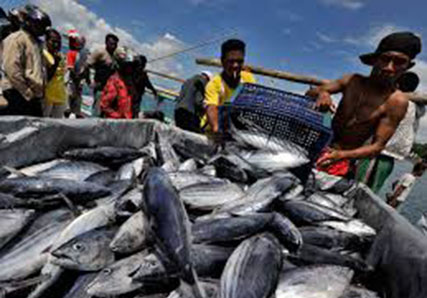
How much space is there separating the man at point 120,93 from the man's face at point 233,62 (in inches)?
57.3

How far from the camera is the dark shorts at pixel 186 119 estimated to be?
510 cm

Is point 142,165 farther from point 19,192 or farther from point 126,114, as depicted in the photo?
point 126,114

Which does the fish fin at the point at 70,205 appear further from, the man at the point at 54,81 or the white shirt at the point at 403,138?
the white shirt at the point at 403,138

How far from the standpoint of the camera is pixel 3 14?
7.01 metres

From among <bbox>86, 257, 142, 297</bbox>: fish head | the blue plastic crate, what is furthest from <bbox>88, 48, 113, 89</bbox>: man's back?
<bbox>86, 257, 142, 297</bbox>: fish head

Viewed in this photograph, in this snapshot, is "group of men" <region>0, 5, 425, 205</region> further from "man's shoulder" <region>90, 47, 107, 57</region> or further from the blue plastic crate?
"man's shoulder" <region>90, 47, 107, 57</region>

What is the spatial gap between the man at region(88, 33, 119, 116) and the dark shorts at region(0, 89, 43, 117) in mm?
2530

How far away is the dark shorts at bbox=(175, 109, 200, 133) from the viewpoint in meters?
5.10

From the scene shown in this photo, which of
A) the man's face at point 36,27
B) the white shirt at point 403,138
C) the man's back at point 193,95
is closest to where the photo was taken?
the man's face at point 36,27

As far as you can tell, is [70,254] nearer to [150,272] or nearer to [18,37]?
[150,272]

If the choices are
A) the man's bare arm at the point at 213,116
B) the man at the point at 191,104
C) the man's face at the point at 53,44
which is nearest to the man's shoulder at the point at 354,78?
the man's bare arm at the point at 213,116

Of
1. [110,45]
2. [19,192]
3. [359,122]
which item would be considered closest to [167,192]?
[19,192]

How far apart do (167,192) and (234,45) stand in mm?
2116

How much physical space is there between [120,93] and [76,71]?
3569 mm
